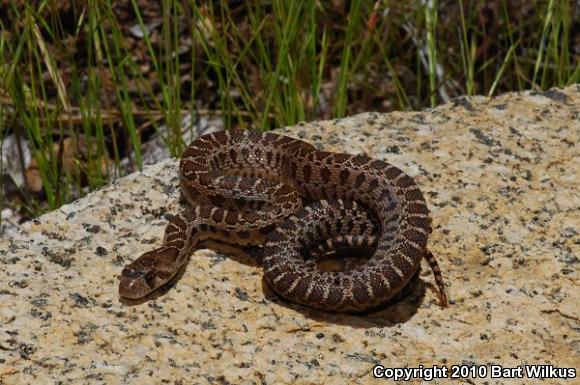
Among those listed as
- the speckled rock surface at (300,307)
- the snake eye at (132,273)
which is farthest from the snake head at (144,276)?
the speckled rock surface at (300,307)

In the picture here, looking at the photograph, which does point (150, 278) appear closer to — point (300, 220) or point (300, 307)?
point (300, 307)

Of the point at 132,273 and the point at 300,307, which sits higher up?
the point at 132,273

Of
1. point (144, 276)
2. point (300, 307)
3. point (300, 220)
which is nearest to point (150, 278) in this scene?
point (144, 276)

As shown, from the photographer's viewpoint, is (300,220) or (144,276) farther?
(300,220)

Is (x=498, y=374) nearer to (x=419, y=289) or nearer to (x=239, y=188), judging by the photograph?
(x=419, y=289)

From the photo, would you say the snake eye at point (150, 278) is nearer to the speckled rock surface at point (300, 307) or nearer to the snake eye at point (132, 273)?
the snake eye at point (132, 273)
